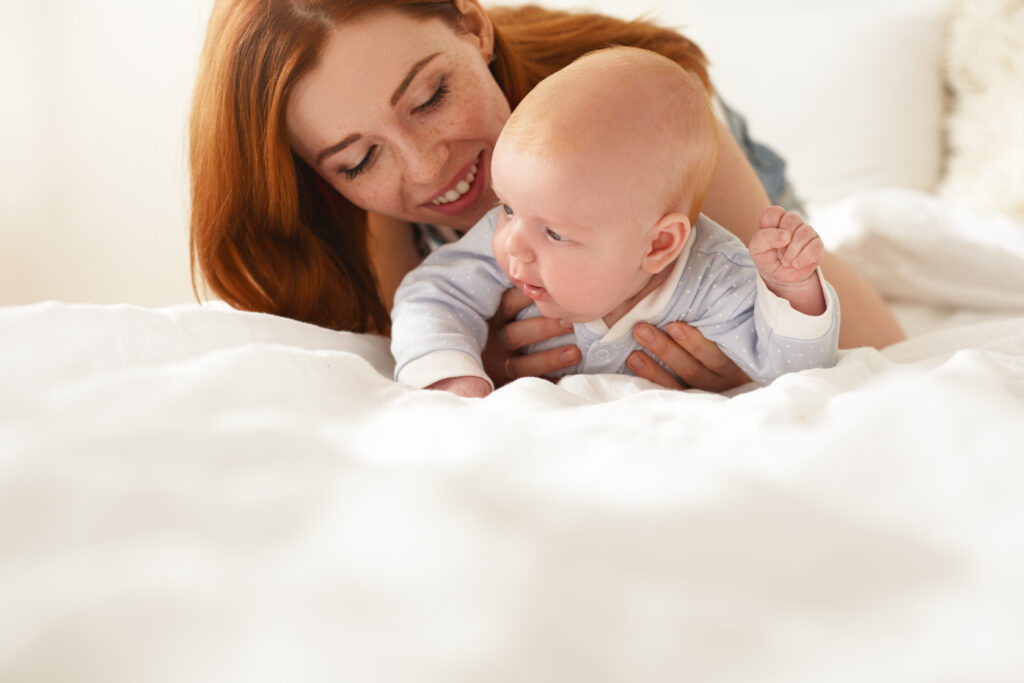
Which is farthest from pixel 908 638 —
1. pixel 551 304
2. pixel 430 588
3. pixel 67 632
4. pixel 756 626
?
pixel 551 304

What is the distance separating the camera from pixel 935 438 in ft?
1.61

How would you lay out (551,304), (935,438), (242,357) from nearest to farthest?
1. (935,438)
2. (242,357)
3. (551,304)

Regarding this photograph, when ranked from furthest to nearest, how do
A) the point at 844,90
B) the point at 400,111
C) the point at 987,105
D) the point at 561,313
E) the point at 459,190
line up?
1. the point at 844,90
2. the point at 987,105
3. the point at 459,190
4. the point at 400,111
5. the point at 561,313

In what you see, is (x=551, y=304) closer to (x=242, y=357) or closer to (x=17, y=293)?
(x=242, y=357)

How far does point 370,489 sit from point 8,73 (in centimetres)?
266

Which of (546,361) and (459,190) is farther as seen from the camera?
(459,190)

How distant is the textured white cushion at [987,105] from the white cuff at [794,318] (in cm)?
123

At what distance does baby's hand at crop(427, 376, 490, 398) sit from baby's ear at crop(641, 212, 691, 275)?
0.23 m

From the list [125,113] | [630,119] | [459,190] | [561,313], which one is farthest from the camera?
[125,113]

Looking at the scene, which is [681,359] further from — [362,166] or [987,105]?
[987,105]

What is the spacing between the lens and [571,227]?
0.87 m

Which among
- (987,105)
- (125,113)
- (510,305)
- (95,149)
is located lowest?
(95,149)

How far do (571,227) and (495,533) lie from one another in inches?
20.0

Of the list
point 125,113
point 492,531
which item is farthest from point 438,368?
point 125,113
